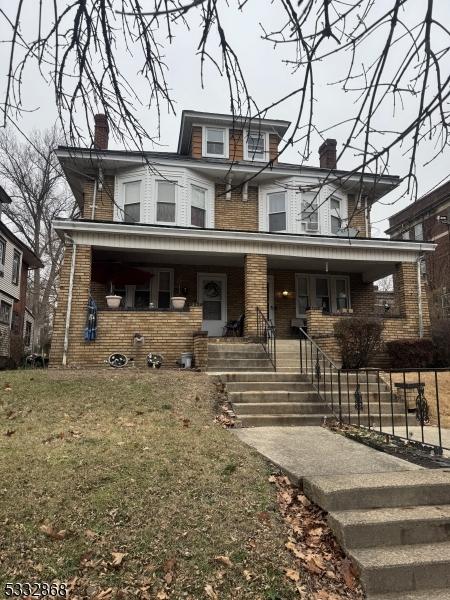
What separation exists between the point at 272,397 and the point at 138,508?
15.0ft

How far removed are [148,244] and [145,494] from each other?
9.08 meters

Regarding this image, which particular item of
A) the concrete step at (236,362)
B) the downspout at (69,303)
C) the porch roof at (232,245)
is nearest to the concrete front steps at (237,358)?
the concrete step at (236,362)

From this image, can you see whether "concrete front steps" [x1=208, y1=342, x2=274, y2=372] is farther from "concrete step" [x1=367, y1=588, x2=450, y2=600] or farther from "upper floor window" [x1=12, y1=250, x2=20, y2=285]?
"upper floor window" [x1=12, y1=250, x2=20, y2=285]

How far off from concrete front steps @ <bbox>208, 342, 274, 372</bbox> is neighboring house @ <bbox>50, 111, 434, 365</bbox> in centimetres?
38

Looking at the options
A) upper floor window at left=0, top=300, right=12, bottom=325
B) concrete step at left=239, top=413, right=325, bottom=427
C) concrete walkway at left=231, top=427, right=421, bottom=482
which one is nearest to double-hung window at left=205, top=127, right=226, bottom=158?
concrete step at left=239, top=413, right=325, bottom=427

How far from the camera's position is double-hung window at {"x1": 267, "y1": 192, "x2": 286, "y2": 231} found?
51.9ft

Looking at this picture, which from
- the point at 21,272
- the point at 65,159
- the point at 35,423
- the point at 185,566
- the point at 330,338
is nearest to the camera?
the point at 185,566

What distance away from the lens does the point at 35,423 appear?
19.8 ft

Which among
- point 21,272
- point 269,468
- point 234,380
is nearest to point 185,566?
point 269,468

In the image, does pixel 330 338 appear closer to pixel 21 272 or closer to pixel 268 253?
pixel 268 253

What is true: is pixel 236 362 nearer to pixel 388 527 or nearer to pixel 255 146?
pixel 388 527

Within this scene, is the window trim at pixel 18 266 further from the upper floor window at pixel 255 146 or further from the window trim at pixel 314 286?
the window trim at pixel 314 286

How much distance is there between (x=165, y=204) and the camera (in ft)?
48.8

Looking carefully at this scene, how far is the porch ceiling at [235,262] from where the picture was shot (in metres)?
13.6
